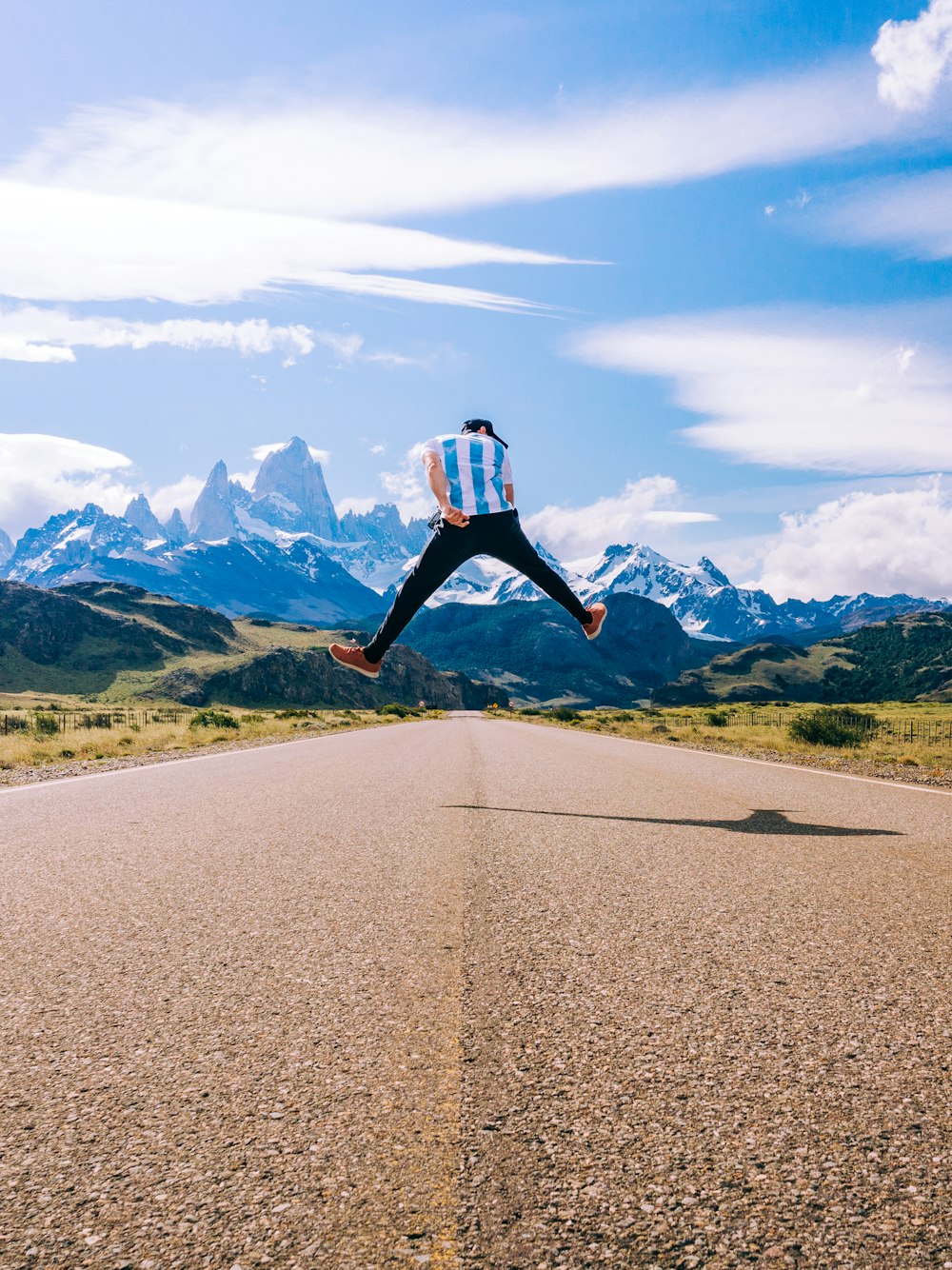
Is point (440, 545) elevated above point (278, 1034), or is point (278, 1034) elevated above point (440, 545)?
point (440, 545)

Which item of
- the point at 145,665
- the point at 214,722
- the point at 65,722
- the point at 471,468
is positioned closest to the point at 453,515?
A: the point at 471,468

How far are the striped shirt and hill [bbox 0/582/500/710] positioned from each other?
145292mm

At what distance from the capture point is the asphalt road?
1.57 m

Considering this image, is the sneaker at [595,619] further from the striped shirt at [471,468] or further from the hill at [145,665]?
the hill at [145,665]

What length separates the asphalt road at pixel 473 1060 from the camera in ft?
5.15

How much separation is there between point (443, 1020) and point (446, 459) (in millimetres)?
7037

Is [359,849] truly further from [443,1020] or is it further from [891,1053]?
[891,1053]

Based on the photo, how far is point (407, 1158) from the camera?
180cm

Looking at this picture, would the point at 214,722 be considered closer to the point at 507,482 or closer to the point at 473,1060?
the point at 507,482

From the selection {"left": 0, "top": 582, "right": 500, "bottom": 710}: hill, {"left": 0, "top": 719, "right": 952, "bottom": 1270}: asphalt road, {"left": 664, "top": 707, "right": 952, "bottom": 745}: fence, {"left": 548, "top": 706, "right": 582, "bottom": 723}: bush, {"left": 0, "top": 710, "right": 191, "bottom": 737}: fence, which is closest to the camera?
{"left": 0, "top": 719, "right": 952, "bottom": 1270}: asphalt road

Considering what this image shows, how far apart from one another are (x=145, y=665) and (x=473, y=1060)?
614 ft

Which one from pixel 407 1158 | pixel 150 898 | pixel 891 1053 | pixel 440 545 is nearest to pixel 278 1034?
pixel 407 1158

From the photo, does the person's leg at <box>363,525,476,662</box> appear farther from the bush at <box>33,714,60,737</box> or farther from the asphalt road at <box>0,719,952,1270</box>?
the bush at <box>33,714,60,737</box>

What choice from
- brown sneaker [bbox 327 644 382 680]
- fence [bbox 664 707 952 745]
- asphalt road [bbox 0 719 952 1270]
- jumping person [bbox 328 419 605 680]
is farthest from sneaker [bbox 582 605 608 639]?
fence [bbox 664 707 952 745]
